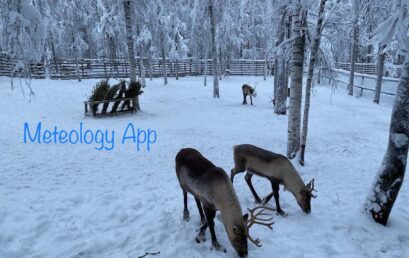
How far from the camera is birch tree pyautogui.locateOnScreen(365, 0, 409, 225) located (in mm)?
4191

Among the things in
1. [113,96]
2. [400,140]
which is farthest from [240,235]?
[113,96]

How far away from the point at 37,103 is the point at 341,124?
16.1 metres

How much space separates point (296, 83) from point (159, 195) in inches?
184

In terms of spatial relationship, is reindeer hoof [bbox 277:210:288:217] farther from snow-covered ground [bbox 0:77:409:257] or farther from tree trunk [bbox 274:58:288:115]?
tree trunk [bbox 274:58:288:115]

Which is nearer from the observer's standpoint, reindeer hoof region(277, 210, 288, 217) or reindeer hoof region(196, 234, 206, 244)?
reindeer hoof region(196, 234, 206, 244)

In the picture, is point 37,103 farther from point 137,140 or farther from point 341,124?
point 341,124

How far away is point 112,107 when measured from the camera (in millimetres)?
14984

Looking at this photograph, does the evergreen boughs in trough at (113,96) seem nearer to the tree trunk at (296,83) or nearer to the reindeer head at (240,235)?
the tree trunk at (296,83)

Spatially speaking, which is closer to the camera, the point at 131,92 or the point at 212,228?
the point at 212,228

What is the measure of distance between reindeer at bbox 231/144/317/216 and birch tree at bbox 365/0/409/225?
1.01m

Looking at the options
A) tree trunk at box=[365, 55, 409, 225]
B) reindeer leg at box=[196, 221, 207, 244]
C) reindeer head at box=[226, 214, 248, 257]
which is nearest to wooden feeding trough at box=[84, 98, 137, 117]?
reindeer leg at box=[196, 221, 207, 244]

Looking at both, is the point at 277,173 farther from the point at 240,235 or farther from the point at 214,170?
the point at 240,235

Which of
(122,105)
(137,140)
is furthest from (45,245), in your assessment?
(122,105)

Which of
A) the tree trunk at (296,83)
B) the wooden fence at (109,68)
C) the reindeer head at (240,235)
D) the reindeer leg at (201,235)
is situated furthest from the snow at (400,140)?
the wooden fence at (109,68)
